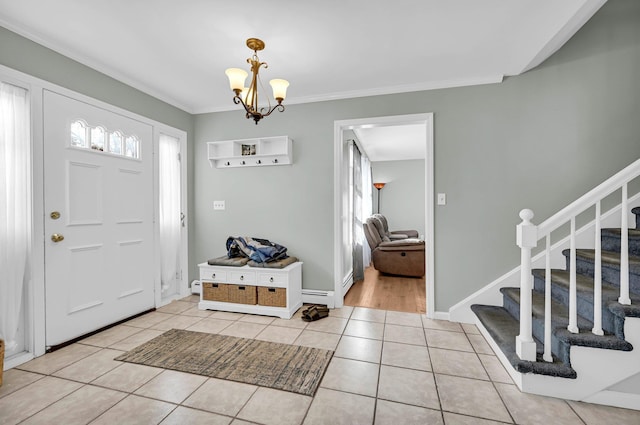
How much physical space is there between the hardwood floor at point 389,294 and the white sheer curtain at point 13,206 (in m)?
2.83

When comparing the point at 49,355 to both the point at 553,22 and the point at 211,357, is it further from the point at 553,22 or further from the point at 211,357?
the point at 553,22

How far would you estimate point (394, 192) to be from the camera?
23.2 ft

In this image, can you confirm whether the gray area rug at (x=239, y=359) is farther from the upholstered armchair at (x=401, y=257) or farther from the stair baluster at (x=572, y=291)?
the upholstered armchair at (x=401, y=257)

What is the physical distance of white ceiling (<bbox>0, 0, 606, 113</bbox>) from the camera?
5.76 feet

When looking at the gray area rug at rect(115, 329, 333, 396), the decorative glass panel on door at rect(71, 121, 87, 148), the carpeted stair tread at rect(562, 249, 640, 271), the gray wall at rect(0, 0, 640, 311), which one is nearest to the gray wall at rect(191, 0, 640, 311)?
the gray wall at rect(0, 0, 640, 311)

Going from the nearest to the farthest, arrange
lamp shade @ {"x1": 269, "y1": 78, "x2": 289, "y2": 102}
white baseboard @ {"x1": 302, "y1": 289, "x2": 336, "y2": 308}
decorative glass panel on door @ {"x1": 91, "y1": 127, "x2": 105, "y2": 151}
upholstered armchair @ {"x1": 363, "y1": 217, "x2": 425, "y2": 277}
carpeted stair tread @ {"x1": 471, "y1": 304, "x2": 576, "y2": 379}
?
1. carpeted stair tread @ {"x1": 471, "y1": 304, "x2": 576, "y2": 379}
2. lamp shade @ {"x1": 269, "y1": 78, "x2": 289, "y2": 102}
3. decorative glass panel on door @ {"x1": 91, "y1": 127, "x2": 105, "y2": 151}
4. white baseboard @ {"x1": 302, "y1": 289, "x2": 336, "y2": 308}
5. upholstered armchair @ {"x1": 363, "y1": 217, "x2": 425, "y2": 277}

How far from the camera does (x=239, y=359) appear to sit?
2.01 m

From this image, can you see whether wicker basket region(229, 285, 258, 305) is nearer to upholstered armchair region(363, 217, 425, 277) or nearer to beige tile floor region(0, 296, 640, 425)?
beige tile floor region(0, 296, 640, 425)

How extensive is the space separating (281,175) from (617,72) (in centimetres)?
325

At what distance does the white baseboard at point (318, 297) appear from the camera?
→ 308cm

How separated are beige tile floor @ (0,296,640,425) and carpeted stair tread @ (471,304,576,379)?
0.17 metres

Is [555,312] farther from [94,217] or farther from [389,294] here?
[94,217]

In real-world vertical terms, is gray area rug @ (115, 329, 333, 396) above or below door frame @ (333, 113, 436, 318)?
below

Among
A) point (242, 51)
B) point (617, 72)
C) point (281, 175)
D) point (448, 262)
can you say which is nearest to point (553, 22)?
point (617, 72)
